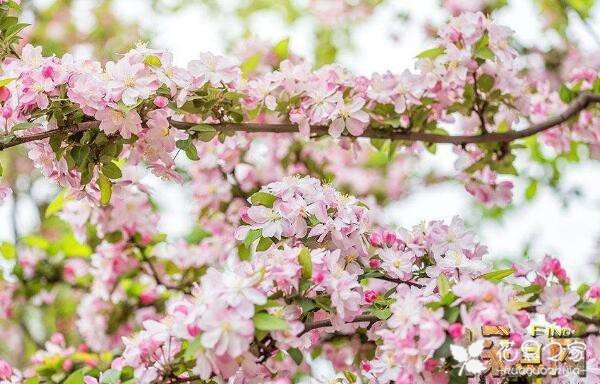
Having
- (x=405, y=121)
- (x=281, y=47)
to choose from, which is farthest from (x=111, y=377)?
(x=281, y=47)

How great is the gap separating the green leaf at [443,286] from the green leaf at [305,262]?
226 millimetres

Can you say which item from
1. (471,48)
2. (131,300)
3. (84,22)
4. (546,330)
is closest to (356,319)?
(546,330)

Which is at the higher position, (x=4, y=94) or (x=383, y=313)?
(x=4, y=94)

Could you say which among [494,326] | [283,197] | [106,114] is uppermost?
[106,114]

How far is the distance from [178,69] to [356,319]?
2.21ft

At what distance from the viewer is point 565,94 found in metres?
2.34

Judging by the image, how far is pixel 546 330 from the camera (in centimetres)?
149

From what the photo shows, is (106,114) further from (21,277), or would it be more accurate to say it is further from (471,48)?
(21,277)

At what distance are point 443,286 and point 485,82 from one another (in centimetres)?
87

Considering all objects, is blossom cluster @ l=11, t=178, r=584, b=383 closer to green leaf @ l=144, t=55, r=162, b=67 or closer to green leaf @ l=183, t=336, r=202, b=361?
green leaf @ l=183, t=336, r=202, b=361

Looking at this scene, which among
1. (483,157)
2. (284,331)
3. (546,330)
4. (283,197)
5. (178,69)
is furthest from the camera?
(483,157)

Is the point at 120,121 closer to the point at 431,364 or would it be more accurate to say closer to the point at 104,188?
the point at 104,188

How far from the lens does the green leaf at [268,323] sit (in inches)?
50.0

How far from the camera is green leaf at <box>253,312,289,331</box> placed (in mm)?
1271
